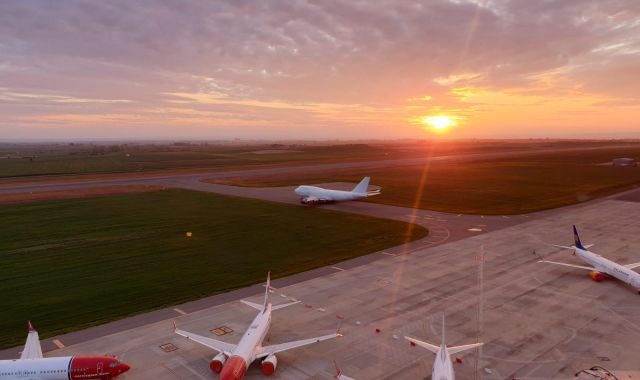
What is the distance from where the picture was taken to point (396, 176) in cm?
14375

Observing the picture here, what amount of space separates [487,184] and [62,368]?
117300 mm

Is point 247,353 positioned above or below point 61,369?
above

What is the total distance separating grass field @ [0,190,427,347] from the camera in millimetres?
38969

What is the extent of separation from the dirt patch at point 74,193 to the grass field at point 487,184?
1089 inches

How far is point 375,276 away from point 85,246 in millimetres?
42612

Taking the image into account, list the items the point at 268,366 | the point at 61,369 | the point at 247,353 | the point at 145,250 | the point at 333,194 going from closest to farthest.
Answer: the point at 61,369 → the point at 247,353 → the point at 268,366 → the point at 145,250 → the point at 333,194

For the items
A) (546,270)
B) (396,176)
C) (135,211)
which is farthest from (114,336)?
(396,176)

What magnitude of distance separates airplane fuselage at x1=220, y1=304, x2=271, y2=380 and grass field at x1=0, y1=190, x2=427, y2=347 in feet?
42.6

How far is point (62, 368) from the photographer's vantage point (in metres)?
25.1

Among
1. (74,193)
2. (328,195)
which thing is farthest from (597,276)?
(74,193)

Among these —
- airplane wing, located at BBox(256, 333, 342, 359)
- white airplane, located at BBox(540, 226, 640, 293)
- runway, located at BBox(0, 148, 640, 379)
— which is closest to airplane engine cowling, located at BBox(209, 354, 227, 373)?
runway, located at BBox(0, 148, 640, 379)

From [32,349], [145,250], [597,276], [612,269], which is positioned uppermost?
[612,269]

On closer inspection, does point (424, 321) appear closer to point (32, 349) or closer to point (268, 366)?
point (268, 366)

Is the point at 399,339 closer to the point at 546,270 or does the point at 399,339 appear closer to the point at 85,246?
the point at 546,270
